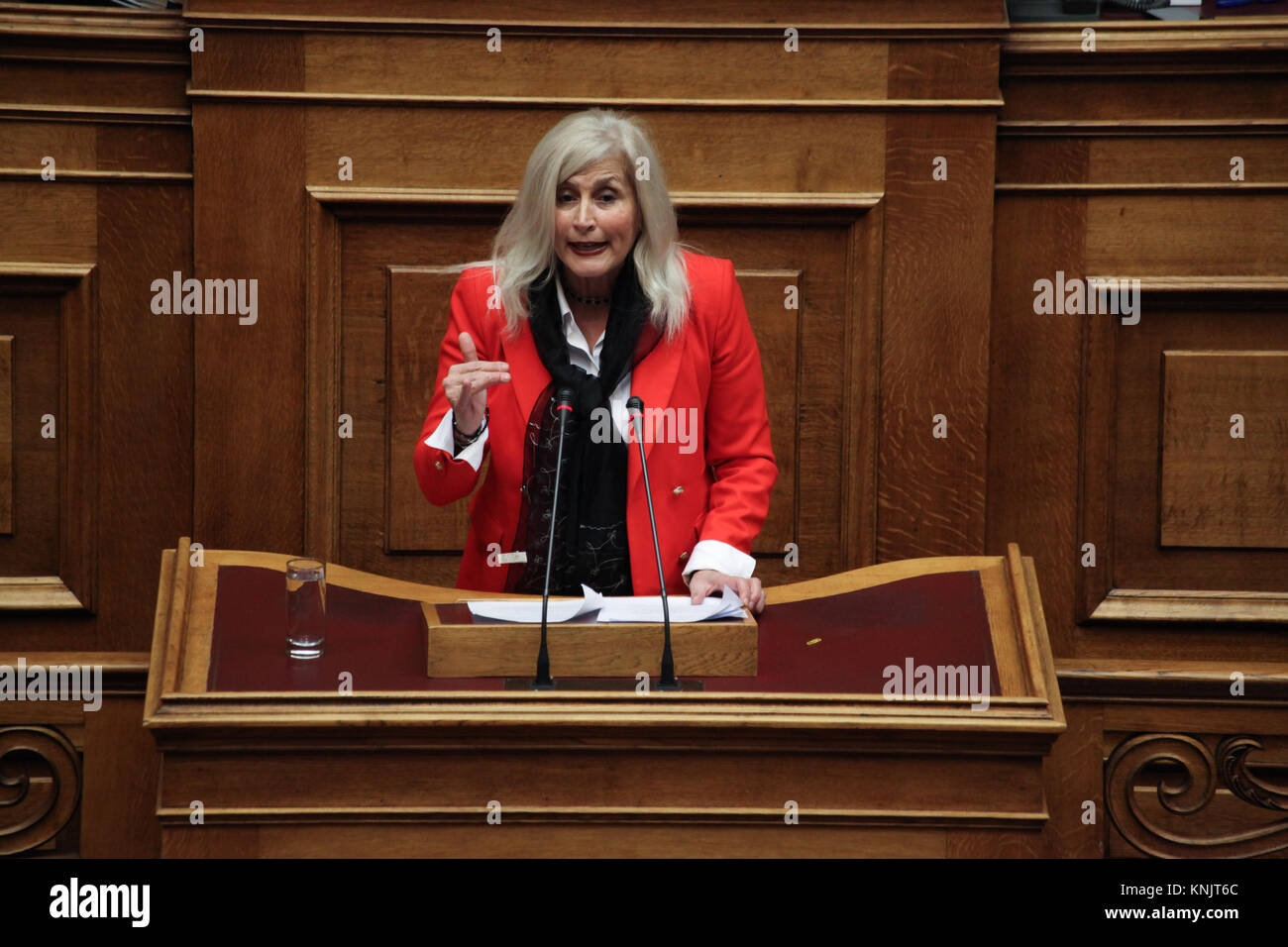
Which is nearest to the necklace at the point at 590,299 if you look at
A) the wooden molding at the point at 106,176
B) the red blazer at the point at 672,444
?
the red blazer at the point at 672,444

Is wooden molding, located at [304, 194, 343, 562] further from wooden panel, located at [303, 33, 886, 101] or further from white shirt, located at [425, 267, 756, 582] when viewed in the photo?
white shirt, located at [425, 267, 756, 582]

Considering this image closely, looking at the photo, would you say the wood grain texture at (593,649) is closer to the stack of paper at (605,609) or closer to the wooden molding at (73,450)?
the stack of paper at (605,609)

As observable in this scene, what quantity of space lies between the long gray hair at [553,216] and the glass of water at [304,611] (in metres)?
0.68

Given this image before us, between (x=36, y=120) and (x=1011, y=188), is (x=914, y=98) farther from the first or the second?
(x=36, y=120)

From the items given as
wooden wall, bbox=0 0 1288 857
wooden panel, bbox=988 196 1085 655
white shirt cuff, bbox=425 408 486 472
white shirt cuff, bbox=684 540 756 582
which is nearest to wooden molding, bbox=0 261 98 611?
wooden wall, bbox=0 0 1288 857

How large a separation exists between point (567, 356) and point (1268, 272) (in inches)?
68.1

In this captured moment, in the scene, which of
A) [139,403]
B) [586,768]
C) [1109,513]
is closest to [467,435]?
[586,768]

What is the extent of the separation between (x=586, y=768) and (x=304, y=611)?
1.56 ft

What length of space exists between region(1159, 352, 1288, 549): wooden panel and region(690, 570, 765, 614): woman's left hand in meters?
1.44

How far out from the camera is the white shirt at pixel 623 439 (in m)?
2.47

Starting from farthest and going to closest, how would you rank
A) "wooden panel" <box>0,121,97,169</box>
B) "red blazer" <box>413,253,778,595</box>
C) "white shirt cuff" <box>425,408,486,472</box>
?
"wooden panel" <box>0,121,97,169</box> → "red blazer" <box>413,253,778,595</box> → "white shirt cuff" <box>425,408,486,472</box>

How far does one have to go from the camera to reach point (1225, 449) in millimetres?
3387

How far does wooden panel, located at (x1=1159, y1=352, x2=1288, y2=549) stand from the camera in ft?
11.1

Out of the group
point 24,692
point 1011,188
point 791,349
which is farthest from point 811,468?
point 24,692
